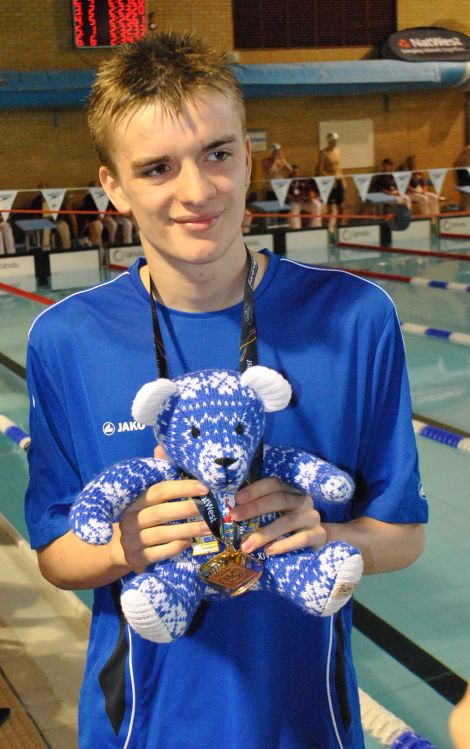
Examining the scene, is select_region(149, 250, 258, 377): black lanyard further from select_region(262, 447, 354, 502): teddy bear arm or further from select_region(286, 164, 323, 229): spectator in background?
select_region(286, 164, 323, 229): spectator in background

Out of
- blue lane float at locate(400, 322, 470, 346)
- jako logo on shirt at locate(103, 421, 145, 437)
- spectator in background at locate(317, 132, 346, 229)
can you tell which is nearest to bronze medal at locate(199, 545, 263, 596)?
jako logo on shirt at locate(103, 421, 145, 437)

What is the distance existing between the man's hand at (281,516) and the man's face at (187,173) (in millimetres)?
319

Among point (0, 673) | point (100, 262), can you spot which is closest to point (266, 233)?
point (100, 262)

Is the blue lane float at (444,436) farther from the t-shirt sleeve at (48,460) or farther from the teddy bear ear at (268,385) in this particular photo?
the teddy bear ear at (268,385)

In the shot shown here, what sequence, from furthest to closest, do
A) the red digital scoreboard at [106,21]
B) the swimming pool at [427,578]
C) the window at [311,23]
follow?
the window at [311,23] → the red digital scoreboard at [106,21] → the swimming pool at [427,578]

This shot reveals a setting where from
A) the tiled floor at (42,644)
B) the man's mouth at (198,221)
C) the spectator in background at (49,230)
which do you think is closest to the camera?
the man's mouth at (198,221)

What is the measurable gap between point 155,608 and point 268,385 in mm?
300

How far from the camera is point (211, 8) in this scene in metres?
16.5

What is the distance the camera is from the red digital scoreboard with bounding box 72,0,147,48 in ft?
47.3

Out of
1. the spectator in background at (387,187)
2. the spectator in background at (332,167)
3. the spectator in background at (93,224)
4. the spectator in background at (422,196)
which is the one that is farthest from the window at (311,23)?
the spectator in background at (93,224)

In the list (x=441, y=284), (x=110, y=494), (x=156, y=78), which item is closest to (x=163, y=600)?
(x=110, y=494)

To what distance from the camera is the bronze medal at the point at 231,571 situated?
1151 mm

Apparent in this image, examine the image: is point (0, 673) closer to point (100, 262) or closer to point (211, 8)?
point (100, 262)

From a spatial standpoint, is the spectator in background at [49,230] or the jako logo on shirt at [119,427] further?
the spectator in background at [49,230]
